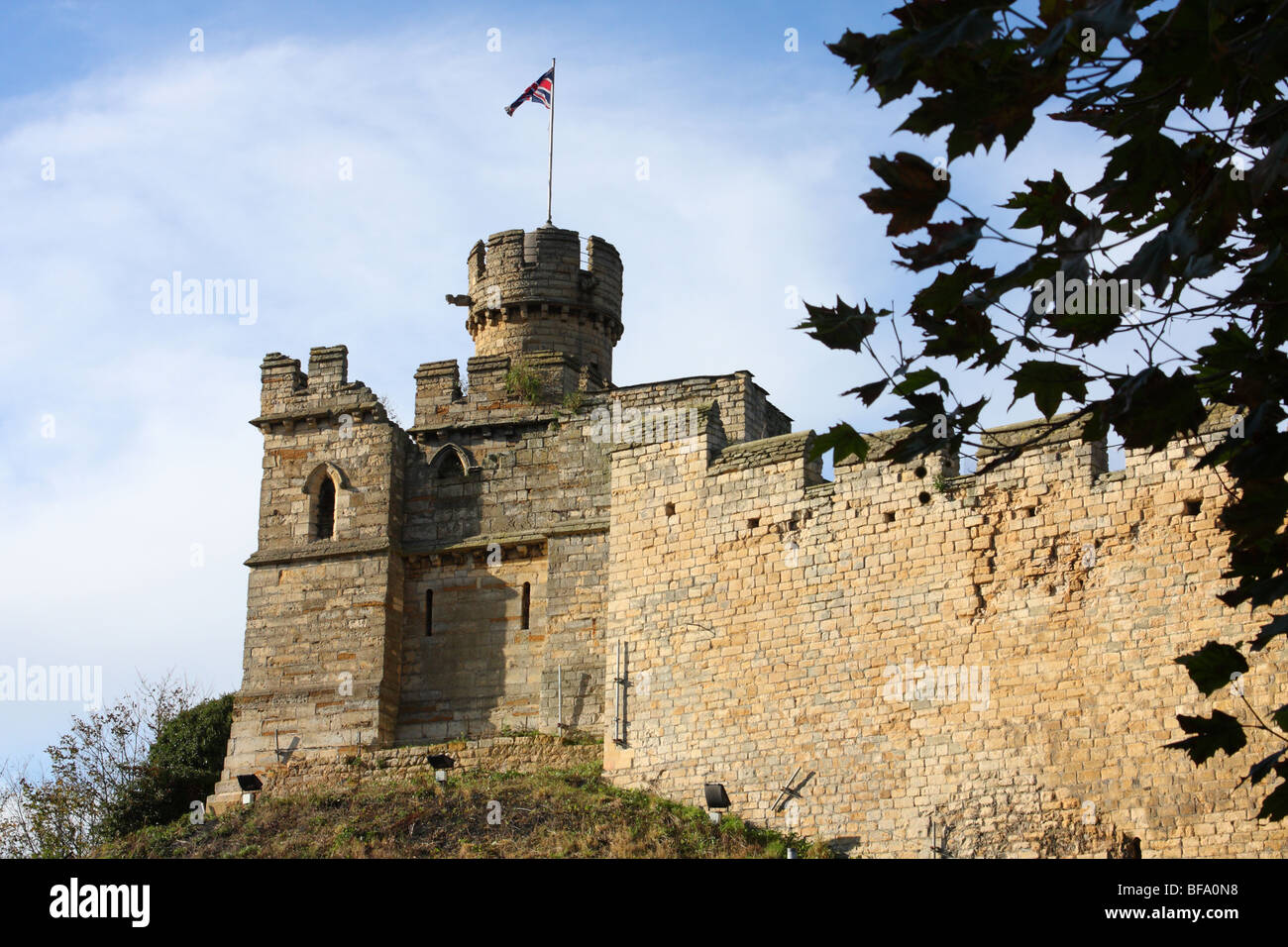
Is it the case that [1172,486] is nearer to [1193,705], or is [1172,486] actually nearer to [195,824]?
[1193,705]

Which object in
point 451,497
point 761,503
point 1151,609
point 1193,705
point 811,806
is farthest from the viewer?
point 451,497

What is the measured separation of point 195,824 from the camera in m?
21.2

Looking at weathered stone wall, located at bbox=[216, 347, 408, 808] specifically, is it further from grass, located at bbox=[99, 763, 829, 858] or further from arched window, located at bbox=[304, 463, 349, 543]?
grass, located at bbox=[99, 763, 829, 858]

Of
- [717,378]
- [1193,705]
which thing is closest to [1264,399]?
[1193,705]

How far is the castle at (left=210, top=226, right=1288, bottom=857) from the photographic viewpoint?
1697 cm

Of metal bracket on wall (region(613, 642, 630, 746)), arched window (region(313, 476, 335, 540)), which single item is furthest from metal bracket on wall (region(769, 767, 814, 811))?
arched window (region(313, 476, 335, 540))

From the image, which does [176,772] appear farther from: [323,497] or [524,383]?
[524,383]

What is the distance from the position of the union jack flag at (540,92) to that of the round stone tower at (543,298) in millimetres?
3009

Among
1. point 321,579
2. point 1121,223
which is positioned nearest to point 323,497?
point 321,579

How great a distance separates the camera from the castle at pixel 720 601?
17.0 meters

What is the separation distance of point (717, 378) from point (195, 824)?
8220mm

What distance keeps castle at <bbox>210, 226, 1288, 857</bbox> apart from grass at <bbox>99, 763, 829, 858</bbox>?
0.49m

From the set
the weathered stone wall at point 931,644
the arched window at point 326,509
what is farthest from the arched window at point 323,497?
the weathered stone wall at point 931,644
